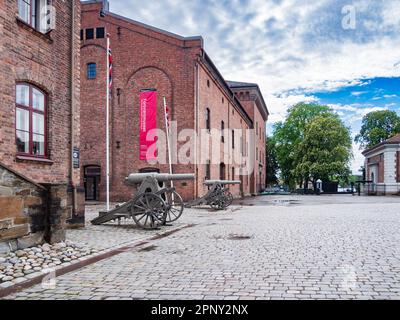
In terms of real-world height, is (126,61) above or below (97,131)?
above

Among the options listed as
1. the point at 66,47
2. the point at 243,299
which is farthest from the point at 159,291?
the point at 66,47

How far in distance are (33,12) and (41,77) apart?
5.24ft

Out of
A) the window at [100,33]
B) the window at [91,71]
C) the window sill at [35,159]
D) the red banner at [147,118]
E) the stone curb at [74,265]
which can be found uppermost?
the window at [100,33]

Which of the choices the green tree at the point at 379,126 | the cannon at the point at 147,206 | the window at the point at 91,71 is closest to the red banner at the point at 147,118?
the window at the point at 91,71

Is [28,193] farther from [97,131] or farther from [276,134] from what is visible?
[276,134]

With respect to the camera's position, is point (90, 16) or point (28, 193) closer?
point (28, 193)

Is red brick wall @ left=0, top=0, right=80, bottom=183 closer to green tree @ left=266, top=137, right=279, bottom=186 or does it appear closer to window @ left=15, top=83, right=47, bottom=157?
window @ left=15, top=83, right=47, bottom=157

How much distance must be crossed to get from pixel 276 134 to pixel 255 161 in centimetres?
1335

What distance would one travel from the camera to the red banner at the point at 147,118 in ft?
70.1

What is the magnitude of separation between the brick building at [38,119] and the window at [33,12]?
2 cm

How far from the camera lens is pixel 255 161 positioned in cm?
4694

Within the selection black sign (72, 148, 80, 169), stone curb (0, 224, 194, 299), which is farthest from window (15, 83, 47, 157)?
stone curb (0, 224, 194, 299)

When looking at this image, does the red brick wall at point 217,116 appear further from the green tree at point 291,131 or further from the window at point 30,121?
the green tree at point 291,131
